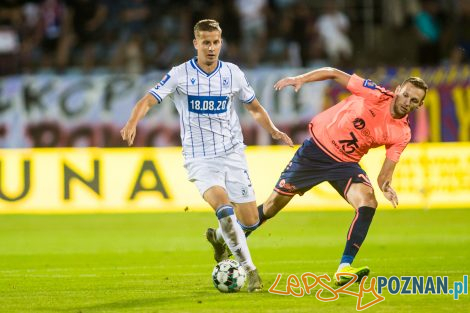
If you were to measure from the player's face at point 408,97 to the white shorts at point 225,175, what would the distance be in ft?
4.98

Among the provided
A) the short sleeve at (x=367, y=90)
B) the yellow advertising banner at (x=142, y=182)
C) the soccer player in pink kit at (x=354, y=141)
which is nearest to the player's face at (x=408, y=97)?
the soccer player in pink kit at (x=354, y=141)

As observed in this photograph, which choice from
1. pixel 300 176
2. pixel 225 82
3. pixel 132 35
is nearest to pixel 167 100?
pixel 132 35

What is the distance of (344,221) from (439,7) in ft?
27.8

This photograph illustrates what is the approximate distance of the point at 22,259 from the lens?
12.4 metres

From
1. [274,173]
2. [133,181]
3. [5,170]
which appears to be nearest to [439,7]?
[274,173]

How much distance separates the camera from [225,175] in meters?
9.80

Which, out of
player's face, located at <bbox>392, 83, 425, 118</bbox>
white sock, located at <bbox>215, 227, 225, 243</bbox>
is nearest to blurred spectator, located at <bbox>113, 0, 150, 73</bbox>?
white sock, located at <bbox>215, 227, 225, 243</bbox>

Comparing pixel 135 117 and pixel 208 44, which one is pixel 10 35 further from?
pixel 135 117

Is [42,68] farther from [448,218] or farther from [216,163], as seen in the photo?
[216,163]

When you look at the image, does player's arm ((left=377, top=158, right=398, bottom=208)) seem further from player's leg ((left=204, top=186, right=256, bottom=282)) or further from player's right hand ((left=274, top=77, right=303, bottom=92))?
player's leg ((left=204, top=186, right=256, bottom=282))

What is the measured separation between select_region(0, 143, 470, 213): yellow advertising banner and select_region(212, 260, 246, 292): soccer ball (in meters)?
8.59

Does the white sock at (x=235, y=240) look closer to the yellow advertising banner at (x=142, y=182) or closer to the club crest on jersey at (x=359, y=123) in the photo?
the club crest on jersey at (x=359, y=123)

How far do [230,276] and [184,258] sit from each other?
313 cm

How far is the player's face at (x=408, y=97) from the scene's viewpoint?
9703mm
